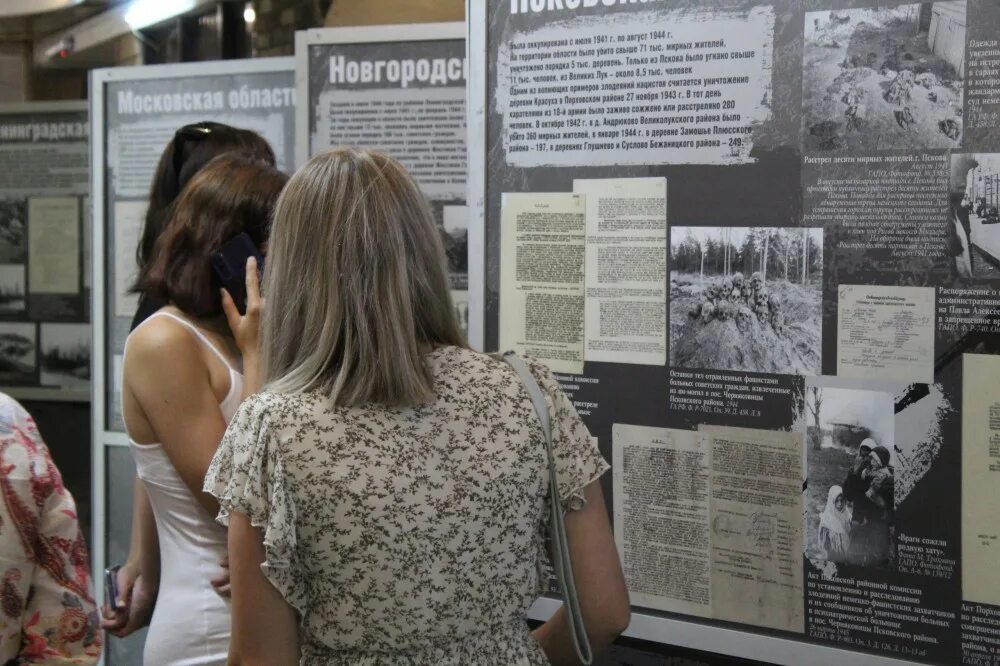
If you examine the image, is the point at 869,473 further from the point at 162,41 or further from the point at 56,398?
the point at 56,398

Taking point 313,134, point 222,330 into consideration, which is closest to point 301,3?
point 313,134

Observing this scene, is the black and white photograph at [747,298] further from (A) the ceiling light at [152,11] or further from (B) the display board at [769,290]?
(A) the ceiling light at [152,11]

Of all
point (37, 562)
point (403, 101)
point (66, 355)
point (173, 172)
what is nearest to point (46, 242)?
point (66, 355)

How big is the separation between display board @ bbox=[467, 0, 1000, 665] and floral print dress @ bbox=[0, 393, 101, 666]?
1105 millimetres

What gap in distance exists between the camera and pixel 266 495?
1480 mm

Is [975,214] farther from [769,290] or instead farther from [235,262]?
[235,262]

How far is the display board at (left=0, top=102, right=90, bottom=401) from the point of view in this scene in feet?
15.6

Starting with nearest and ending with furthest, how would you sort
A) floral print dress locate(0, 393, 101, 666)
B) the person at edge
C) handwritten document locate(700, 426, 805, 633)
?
floral print dress locate(0, 393, 101, 666) → handwritten document locate(700, 426, 805, 633) → the person at edge

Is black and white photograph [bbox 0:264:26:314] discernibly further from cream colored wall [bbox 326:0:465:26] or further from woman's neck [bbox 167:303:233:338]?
woman's neck [bbox 167:303:233:338]

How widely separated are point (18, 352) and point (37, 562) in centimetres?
360

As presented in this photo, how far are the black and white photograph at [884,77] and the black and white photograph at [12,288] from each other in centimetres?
387

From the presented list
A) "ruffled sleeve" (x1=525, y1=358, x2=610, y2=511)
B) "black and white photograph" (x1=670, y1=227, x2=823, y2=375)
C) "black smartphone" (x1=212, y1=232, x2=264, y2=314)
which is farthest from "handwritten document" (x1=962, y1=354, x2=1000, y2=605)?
"black smartphone" (x1=212, y1=232, x2=264, y2=314)

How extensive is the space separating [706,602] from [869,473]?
446 mm

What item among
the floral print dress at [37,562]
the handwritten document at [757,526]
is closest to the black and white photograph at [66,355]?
the floral print dress at [37,562]
